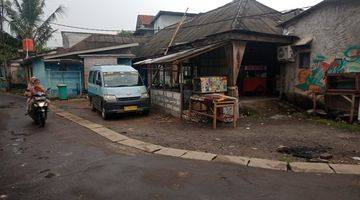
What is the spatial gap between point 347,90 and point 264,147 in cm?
495

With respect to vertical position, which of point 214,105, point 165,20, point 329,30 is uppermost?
point 165,20

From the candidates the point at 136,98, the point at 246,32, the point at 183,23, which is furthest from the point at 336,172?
the point at 183,23

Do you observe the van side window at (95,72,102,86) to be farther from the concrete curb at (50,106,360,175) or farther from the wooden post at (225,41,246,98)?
the wooden post at (225,41,246,98)

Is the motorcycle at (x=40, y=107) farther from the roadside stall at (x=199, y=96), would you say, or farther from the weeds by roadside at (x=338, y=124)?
the weeds by roadside at (x=338, y=124)

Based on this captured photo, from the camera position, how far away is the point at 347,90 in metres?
10.9

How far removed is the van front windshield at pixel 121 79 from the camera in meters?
12.7

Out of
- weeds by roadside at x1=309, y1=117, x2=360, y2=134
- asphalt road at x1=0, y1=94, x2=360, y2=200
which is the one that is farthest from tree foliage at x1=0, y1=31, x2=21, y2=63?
weeds by roadside at x1=309, y1=117, x2=360, y2=134

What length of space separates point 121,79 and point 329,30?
818 centimetres

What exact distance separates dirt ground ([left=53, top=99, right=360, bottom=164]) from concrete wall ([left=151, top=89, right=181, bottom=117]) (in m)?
0.38

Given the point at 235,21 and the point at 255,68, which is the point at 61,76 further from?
the point at 235,21

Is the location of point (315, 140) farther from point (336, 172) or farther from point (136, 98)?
point (136, 98)

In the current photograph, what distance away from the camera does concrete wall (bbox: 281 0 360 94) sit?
11.0 metres

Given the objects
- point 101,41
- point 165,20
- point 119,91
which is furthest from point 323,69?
point 165,20

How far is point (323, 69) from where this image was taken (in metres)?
12.1
